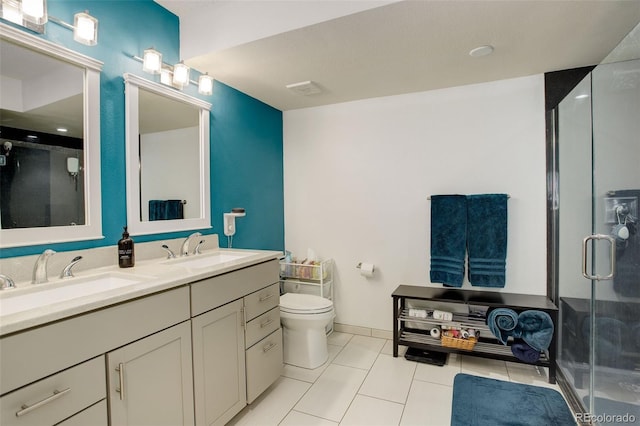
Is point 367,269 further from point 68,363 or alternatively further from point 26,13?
point 26,13

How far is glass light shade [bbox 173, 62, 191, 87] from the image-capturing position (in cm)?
205

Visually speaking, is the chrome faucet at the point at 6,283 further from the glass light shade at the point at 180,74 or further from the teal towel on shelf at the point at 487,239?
the teal towel on shelf at the point at 487,239

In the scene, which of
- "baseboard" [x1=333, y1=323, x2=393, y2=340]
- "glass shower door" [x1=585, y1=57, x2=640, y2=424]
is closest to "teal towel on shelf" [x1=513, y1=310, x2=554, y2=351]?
"glass shower door" [x1=585, y1=57, x2=640, y2=424]

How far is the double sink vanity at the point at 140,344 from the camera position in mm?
976

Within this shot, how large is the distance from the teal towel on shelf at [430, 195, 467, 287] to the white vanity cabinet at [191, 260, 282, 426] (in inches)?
54.5

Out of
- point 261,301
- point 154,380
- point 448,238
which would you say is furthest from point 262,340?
point 448,238

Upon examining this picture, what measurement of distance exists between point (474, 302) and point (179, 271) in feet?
6.67

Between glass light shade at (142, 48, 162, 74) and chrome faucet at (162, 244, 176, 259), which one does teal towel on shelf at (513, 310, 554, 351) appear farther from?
glass light shade at (142, 48, 162, 74)

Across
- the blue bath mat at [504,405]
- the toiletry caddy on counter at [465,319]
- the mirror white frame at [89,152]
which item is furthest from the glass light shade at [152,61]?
the blue bath mat at [504,405]

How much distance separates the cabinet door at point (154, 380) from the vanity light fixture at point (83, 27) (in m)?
1.43

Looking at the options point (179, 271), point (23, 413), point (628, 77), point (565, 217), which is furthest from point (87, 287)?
point (565, 217)

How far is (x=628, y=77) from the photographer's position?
1513 millimetres

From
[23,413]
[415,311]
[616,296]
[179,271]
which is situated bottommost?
[415,311]

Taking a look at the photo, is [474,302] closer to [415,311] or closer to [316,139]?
[415,311]
